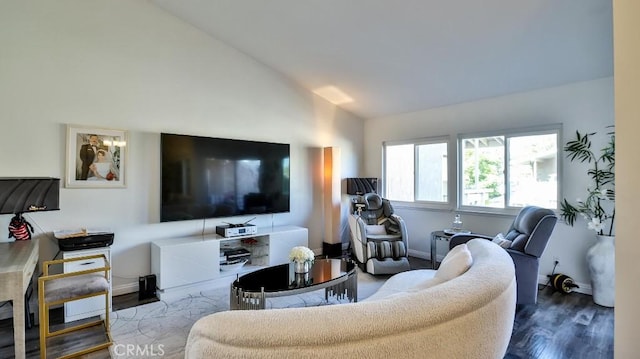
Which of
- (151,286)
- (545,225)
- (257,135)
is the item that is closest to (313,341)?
(545,225)

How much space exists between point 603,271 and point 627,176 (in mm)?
2717

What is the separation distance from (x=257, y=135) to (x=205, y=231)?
1532 mm

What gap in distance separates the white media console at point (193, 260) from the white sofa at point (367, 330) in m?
2.94

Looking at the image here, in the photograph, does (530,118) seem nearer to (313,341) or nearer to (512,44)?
(512,44)

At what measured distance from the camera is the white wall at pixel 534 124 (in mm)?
3555

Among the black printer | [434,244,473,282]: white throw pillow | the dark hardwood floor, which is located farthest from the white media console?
[434,244,473,282]: white throw pillow

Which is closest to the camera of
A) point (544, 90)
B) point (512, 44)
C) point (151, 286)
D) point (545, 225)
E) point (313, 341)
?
point (313, 341)

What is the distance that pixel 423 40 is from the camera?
11.0 feet

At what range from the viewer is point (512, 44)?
3148mm

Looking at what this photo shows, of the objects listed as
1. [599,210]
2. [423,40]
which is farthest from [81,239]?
[599,210]

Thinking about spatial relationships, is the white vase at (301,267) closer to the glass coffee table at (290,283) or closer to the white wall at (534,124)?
the glass coffee table at (290,283)

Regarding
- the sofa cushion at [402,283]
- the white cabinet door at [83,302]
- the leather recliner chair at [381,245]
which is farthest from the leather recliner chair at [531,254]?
the white cabinet door at [83,302]

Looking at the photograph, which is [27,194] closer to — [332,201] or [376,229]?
[332,201]

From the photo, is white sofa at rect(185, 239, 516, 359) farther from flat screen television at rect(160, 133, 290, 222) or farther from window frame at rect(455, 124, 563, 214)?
window frame at rect(455, 124, 563, 214)
